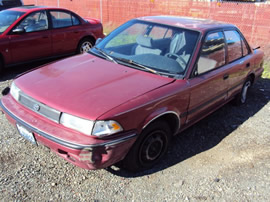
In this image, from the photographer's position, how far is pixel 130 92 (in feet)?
9.34

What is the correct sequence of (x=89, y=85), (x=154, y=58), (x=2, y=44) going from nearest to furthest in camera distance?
(x=89, y=85), (x=154, y=58), (x=2, y=44)

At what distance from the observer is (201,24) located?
389 centimetres

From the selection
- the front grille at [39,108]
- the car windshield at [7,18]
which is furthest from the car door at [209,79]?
the car windshield at [7,18]

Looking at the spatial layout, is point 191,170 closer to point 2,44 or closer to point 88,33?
point 2,44

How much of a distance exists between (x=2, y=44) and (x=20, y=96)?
336 centimetres

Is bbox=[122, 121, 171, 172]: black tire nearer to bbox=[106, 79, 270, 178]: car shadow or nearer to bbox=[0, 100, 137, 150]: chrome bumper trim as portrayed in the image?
bbox=[106, 79, 270, 178]: car shadow

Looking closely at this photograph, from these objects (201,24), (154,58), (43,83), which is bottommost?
(43,83)

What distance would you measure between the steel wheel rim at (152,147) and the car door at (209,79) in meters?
0.53

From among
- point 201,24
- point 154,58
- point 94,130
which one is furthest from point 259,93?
point 94,130

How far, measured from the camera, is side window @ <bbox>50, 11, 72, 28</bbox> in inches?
268

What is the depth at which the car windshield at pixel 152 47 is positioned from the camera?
339cm

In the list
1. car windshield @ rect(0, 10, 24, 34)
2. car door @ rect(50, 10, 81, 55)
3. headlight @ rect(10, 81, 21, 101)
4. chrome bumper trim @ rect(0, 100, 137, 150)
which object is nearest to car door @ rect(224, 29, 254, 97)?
chrome bumper trim @ rect(0, 100, 137, 150)

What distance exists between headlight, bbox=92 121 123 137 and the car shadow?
803 millimetres

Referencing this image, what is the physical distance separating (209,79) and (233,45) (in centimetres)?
116
